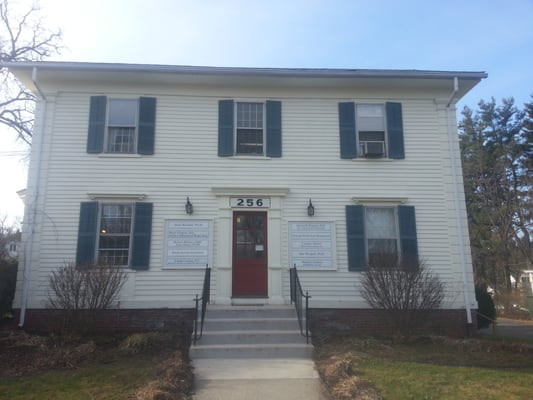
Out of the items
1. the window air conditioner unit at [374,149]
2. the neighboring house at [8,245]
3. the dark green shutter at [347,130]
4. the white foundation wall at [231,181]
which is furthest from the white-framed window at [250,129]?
the neighboring house at [8,245]

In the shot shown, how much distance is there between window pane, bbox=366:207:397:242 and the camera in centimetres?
1007

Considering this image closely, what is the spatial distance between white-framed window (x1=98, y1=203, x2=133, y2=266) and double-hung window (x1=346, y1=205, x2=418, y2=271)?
17.0 ft

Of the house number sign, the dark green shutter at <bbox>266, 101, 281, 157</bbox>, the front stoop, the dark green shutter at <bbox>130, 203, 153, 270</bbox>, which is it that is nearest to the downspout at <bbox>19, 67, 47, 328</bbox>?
the dark green shutter at <bbox>130, 203, 153, 270</bbox>

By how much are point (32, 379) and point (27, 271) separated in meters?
4.06

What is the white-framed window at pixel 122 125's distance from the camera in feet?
33.5

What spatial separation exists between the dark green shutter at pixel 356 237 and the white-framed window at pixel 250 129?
267 centimetres

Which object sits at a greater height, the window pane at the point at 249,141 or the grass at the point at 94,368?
the window pane at the point at 249,141

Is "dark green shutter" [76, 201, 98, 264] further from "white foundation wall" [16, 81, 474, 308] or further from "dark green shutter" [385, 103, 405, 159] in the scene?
"dark green shutter" [385, 103, 405, 159]

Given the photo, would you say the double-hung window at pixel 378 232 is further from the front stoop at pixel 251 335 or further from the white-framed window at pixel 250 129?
the white-framed window at pixel 250 129

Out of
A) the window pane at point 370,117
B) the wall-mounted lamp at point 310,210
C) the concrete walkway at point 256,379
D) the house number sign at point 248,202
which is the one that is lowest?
the concrete walkway at point 256,379

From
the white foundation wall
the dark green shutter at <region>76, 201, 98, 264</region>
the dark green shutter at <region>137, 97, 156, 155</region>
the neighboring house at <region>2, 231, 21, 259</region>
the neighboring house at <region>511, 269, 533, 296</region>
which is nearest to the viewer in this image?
the dark green shutter at <region>76, 201, 98, 264</region>

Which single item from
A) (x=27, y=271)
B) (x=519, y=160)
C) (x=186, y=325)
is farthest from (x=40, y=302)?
(x=519, y=160)

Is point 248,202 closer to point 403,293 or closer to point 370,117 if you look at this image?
point 370,117

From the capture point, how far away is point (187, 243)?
966 cm
